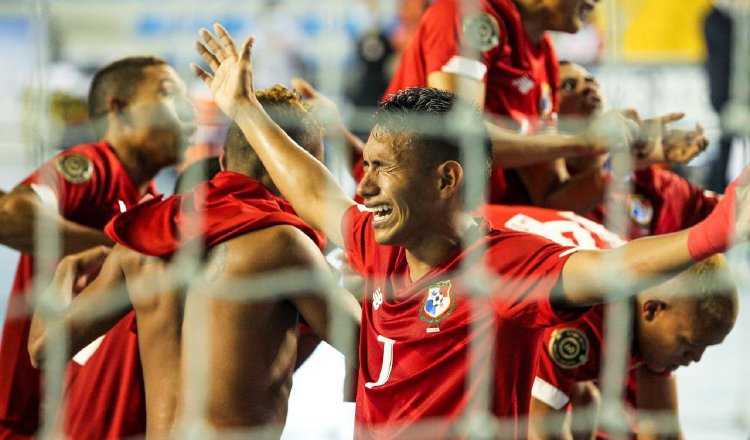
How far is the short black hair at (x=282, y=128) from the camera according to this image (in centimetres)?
204

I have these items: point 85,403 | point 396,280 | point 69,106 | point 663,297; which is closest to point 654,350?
point 663,297

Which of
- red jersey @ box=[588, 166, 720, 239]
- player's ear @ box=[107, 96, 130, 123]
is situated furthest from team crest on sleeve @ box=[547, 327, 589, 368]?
player's ear @ box=[107, 96, 130, 123]

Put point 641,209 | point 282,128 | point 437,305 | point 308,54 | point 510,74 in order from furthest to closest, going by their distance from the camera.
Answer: point 308,54 → point 641,209 → point 510,74 → point 282,128 → point 437,305

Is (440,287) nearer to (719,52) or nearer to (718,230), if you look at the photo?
(718,230)

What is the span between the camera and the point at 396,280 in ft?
5.79

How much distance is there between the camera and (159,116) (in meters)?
2.44

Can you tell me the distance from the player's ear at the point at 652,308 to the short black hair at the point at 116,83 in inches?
41.6

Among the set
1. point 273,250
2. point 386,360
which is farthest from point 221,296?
point 386,360

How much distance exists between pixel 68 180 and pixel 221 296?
497 millimetres

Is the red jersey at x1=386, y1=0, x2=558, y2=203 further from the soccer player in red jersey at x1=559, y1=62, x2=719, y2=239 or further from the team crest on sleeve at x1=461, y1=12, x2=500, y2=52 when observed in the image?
the soccer player in red jersey at x1=559, y1=62, x2=719, y2=239

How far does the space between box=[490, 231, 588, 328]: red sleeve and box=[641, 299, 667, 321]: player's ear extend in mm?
596

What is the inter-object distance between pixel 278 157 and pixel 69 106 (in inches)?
129

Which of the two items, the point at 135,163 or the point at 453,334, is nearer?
the point at 453,334

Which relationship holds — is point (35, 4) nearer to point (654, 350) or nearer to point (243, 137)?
point (243, 137)
